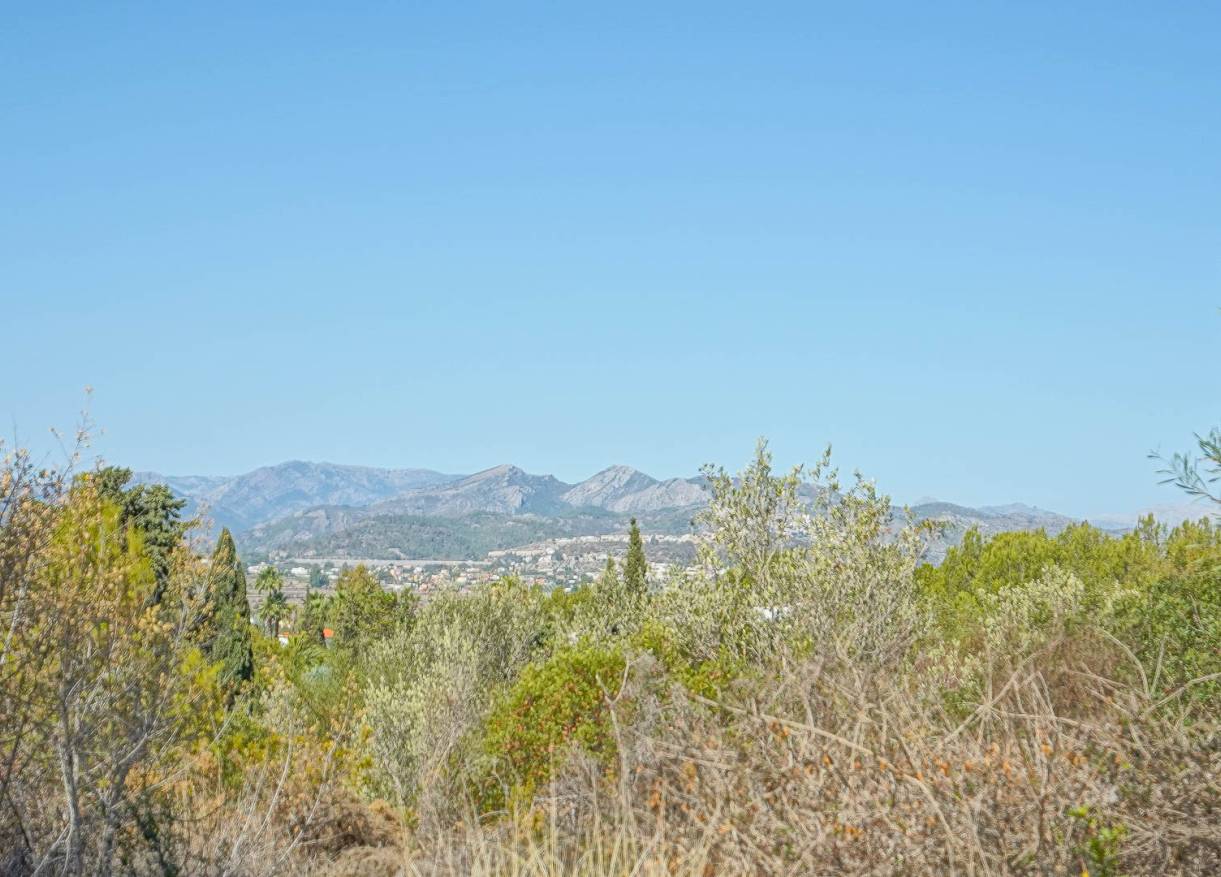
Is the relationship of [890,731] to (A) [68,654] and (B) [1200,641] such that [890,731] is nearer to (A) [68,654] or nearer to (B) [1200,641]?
(A) [68,654]

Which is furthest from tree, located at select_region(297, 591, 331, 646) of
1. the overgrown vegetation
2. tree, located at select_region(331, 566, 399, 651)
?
the overgrown vegetation

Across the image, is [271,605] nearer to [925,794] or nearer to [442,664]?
[442,664]

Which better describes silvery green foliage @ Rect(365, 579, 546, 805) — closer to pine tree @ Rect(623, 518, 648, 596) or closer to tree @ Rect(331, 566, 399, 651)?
pine tree @ Rect(623, 518, 648, 596)

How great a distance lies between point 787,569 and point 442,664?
10681 millimetres

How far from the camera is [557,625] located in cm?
3272

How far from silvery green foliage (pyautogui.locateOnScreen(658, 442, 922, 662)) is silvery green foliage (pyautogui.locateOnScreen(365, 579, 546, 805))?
5.08 meters

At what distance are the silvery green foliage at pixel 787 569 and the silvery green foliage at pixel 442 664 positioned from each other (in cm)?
508

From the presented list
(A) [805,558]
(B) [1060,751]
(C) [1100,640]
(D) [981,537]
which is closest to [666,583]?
(A) [805,558]

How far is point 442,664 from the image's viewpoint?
29156 millimetres

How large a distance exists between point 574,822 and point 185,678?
12.1 ft

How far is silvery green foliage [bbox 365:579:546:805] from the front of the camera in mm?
24516

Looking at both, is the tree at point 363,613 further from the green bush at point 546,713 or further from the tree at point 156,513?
the green bush at point 546,713

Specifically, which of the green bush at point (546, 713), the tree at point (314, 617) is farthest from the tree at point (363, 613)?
the green bush at point (546, 713)

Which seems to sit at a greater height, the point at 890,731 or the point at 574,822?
the point at 890,731
